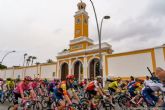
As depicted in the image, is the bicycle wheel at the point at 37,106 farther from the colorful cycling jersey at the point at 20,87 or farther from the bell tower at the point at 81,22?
the bell tower at the point at 81,22

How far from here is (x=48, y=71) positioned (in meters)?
43.1

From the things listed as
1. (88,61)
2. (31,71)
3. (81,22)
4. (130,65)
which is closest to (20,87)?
(130,65)

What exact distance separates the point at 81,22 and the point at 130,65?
1848 centimetres

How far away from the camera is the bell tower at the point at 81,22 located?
139ft

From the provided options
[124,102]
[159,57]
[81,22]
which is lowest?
[124,102]

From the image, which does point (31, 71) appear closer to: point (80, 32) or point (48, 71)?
point (48, 71)

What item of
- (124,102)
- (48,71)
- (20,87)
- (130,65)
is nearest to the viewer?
(20,87)

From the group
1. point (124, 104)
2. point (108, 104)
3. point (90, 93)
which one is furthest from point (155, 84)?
point (124, 104)

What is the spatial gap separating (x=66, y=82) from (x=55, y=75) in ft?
114

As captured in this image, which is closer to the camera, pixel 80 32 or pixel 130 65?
pixel 130 65

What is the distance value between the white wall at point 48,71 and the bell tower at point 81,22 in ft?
31.7

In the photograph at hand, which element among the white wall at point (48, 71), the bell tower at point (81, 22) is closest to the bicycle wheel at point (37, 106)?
the white wall at point (48, 71)

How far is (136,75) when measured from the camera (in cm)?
2828

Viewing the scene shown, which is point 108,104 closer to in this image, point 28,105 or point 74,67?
point 28,105
